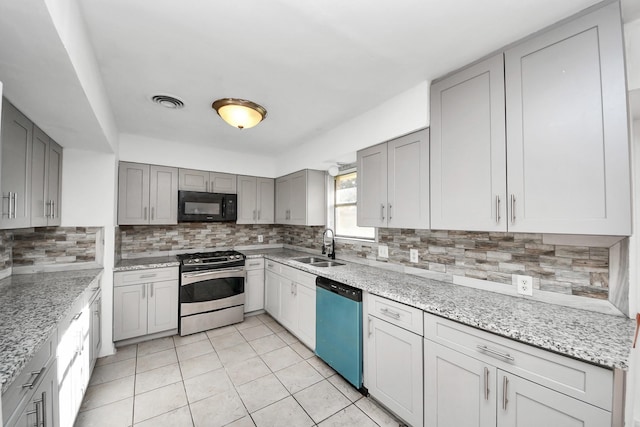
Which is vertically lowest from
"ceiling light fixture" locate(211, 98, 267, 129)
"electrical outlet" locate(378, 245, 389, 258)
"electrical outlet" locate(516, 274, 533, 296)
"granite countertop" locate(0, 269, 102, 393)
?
"granite countertop" locate(0, 269, 102, 393)

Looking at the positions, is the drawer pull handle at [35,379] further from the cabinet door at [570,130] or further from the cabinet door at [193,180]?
the cabinet door at [193,180]

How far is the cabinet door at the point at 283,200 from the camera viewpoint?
389 centimetres

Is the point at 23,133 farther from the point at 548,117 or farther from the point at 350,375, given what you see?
the point at 548,117

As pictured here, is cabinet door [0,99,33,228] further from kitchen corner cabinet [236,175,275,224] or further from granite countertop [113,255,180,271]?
kitchen corner cabinet [236,175,275,224]

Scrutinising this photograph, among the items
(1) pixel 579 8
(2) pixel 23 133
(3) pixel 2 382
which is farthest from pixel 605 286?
(2) pixel 23 133

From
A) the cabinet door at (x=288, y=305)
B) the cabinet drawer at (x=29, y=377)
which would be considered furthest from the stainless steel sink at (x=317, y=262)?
the cabinet drawer at (x=29, y=377)

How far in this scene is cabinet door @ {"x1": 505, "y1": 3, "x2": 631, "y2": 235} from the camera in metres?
1.21

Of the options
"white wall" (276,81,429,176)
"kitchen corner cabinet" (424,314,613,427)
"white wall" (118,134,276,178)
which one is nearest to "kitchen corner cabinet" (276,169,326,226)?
"white wall" (276,81,429,176)

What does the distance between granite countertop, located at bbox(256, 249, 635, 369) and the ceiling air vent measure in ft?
7.03

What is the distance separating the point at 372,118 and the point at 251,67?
114cm

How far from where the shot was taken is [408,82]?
197 cm

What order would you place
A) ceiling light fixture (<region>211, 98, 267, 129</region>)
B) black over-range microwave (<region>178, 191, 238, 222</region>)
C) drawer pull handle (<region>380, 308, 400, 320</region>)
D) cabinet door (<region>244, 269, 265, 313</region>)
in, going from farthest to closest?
cabinet door (<region>244, 269, 265, 313</region>) → black over-range microwave (<region>178, 191, 238, 222</region>) → ceiling light fixture (<region>211, 98, 267, 129</region>) → drawer pull handle (<region>380, 308, 400, 320</region>)

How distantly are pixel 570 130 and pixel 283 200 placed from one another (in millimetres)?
3261

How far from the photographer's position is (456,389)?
4.82ft
